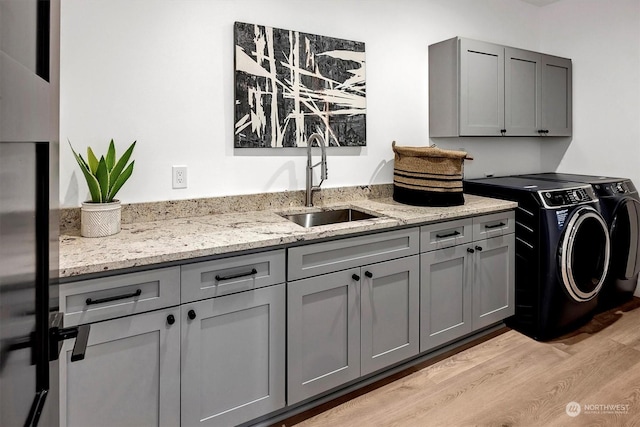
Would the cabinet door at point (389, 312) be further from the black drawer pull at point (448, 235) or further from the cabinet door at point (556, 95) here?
the cabinet door at point (556, 95)

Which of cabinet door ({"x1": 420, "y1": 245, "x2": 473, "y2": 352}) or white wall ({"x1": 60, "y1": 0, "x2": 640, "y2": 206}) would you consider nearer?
white wall ({"x1": 60, "y1": 0, "x2": 640, "y2": 206})

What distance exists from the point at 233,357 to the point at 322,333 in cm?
43

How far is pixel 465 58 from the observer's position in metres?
2.88

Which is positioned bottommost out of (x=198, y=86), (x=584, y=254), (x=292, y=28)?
(x=584, y=254)

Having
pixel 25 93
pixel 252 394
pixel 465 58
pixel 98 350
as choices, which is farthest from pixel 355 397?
pixel 465 58

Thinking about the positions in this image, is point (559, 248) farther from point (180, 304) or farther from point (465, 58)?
point (180, 304)

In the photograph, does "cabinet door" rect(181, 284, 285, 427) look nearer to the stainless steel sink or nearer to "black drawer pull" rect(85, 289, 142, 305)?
"black drawer pull" rect(85, 289, 142, 305)

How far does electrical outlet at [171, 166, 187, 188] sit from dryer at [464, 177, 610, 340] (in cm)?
202

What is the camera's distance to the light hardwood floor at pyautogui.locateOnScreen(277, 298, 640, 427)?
195cm

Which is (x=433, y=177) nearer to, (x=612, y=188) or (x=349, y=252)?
(x=349, y=252)

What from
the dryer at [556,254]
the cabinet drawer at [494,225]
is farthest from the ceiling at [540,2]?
the cabinet drawer at [494,225]

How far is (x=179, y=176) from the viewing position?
2170 millimetres

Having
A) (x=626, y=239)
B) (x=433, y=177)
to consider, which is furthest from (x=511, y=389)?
(x=626, y=239)

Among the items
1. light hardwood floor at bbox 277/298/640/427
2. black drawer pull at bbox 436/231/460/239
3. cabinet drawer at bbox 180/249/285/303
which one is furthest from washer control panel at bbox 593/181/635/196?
cabinet drawer at bbox 180/249/285/303
